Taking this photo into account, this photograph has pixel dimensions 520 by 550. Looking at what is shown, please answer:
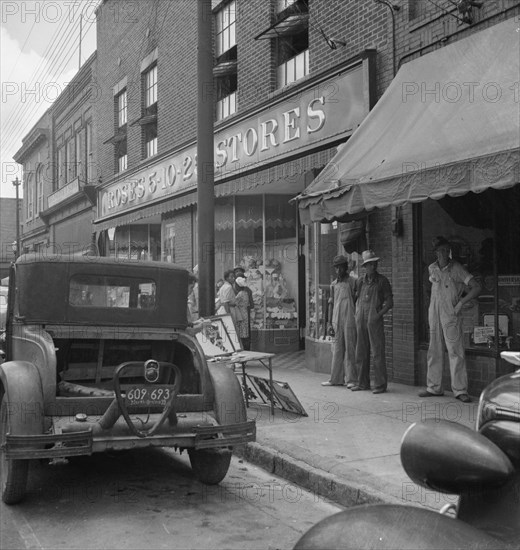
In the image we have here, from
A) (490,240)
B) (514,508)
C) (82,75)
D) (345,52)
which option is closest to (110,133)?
(82,75)

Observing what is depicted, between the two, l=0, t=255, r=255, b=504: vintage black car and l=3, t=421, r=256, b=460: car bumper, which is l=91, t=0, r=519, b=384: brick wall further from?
l=3, t=421, r=256, b=460: car bumper

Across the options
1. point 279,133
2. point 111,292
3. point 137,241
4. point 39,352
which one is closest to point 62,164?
point 137,241

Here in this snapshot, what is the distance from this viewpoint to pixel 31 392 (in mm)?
4875

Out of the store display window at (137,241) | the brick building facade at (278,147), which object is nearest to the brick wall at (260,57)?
the brick building facade at (278,147)

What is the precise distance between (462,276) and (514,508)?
6.58 meters

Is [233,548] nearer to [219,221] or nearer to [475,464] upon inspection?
[475,464]

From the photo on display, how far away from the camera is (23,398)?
4.81m

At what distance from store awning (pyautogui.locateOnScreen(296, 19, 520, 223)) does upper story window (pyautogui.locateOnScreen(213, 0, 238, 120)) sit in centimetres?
582

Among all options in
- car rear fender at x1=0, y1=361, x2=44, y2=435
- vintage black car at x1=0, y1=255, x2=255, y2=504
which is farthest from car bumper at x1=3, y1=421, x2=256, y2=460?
car rear fender at x1=0, y1=361, x2=44, y2=435

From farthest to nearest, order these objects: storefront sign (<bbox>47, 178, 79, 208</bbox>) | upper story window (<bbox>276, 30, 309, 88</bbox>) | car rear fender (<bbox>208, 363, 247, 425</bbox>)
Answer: storefront sign (<bbox>47, 178, 79, 208</bbox>) → upper story window (<bbox>276, 30, 309, 88</bbox>) → car rear fender (<bbox>208, 363, 247, 425</bbox>)

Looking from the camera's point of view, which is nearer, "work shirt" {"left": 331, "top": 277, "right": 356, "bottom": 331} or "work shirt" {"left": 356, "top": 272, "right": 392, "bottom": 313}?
"work shirt" {"left": 356, "top": 272, "right": 392, "bottom": 313}

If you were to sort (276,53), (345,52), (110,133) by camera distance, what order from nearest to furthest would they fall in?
(345,52)
(276,53)
(110,133)

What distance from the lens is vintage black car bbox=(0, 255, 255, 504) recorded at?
4.79 m

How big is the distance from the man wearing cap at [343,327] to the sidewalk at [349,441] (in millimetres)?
253
